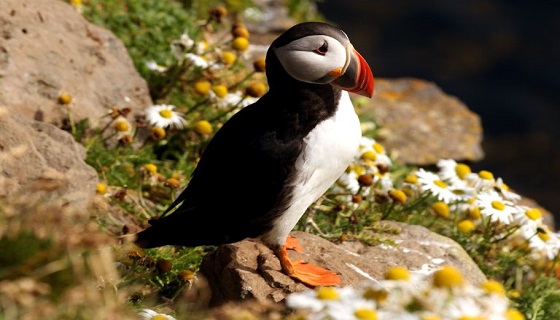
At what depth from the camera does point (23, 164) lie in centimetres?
441

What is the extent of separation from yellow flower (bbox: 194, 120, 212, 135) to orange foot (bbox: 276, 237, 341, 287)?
1416 mm

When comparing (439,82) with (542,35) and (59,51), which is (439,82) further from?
(59,51)

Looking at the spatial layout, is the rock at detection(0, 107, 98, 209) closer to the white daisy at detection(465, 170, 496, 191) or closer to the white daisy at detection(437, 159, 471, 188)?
the white daisy at detection(437, 159, 471, 188)

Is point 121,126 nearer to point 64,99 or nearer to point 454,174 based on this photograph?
point 64,99

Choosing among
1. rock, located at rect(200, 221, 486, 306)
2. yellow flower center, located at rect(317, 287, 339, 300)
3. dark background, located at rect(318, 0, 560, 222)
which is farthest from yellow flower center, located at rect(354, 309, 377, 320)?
dark background, located at rect(318, 0, 560, 222)

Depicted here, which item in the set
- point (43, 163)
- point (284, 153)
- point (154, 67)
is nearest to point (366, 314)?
point (284, 153)

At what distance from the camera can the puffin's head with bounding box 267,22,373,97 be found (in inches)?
163

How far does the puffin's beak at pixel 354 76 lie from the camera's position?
165 inches

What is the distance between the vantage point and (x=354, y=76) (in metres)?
4.19

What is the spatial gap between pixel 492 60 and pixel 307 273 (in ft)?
30.2

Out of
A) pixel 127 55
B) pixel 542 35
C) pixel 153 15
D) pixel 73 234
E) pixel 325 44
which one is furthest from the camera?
pixel 542 35

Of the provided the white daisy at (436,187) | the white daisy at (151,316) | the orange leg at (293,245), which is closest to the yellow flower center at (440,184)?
the white daisy at (436,187)

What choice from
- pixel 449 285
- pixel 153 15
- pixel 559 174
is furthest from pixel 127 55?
pixel 559 174

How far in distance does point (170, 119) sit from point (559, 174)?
6620mm
